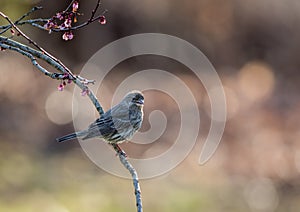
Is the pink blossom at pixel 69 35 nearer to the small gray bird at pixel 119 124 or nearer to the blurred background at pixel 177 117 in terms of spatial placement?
the small gray bird at pixel 119 124

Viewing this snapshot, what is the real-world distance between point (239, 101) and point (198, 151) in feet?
9.70

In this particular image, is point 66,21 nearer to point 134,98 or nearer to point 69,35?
point 69,35

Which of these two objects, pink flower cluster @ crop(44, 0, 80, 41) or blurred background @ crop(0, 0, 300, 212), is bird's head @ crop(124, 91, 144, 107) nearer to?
pink flower cluster @ crop(44, 0, 80, 41)

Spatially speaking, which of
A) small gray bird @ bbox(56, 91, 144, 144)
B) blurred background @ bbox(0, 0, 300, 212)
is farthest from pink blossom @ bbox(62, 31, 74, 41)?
blurred background @ bbox(0, 0, 300, 212)

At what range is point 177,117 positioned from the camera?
1645 centimetres

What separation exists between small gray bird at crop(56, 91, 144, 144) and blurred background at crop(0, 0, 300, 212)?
6.45 m

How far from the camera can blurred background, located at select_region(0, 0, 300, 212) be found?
44.1 feet

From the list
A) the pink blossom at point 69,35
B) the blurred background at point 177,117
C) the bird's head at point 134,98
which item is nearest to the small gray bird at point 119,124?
the bird's head at point 134,98

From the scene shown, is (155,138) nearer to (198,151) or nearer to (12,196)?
(198,151)

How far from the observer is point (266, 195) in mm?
14062

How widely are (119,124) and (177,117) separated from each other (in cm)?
1041

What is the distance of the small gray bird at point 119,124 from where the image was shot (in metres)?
5.88

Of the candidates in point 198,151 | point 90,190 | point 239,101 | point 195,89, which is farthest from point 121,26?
point 90,190

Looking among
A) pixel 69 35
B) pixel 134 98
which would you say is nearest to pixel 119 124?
pixel 134 98
